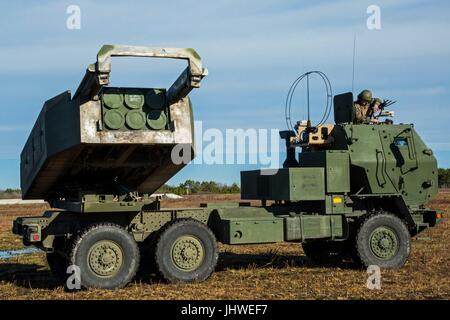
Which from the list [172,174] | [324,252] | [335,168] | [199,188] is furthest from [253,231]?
[199,188]

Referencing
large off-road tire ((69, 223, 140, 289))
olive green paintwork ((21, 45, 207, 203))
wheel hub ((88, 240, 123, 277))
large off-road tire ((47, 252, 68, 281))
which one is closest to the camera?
olive green paintwork ((21, 45, 207, 203))

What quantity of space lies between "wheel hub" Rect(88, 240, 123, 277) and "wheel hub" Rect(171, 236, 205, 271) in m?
0.92

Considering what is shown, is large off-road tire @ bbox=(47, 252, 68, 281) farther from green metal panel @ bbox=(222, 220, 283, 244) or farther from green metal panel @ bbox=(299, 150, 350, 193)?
green metal panel @ bbox=(299, 150, 350, 193)

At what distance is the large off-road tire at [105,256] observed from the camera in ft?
32.1

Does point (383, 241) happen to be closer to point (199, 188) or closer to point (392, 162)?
point (392, 162)

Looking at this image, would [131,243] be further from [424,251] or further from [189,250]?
[424,251]

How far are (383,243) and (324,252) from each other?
5.15ft

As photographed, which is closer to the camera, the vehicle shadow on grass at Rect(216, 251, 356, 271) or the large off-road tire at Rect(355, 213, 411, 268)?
the large off-road tire at Rect(355, 213, 411, 268)

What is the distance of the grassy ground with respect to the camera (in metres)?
9.22

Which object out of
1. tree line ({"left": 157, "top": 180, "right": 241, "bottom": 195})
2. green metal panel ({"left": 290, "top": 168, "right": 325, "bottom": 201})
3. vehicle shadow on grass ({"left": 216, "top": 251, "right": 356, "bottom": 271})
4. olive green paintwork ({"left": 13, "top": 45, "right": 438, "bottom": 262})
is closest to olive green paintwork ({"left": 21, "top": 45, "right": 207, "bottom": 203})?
olive green paintwork ({"left": 13, "top": 45, "right": 438, "bottom": 262})

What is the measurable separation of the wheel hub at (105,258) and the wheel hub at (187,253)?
0.92 metres

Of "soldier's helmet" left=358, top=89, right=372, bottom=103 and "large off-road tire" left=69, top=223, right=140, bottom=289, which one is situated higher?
"soldier's helmet" left=358, top=89, right=372, bottom=103

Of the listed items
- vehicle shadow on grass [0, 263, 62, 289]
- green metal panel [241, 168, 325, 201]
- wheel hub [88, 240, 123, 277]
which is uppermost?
green metal panel [241, 168, 325, 201]

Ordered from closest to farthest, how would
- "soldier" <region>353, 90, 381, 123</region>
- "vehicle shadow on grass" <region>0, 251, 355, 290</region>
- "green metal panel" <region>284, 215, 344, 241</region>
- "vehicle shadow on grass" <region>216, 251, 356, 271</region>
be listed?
"vehicle shadow on grass" <region>0, 251, 355, 290</region>, "green metal panel" <region>284, 215, 344, 241</region>, "vehicle shadow on grass" <region>216, 251, 356, 271</region>, "soldier" <region>353, 90, 381, 123</region>
